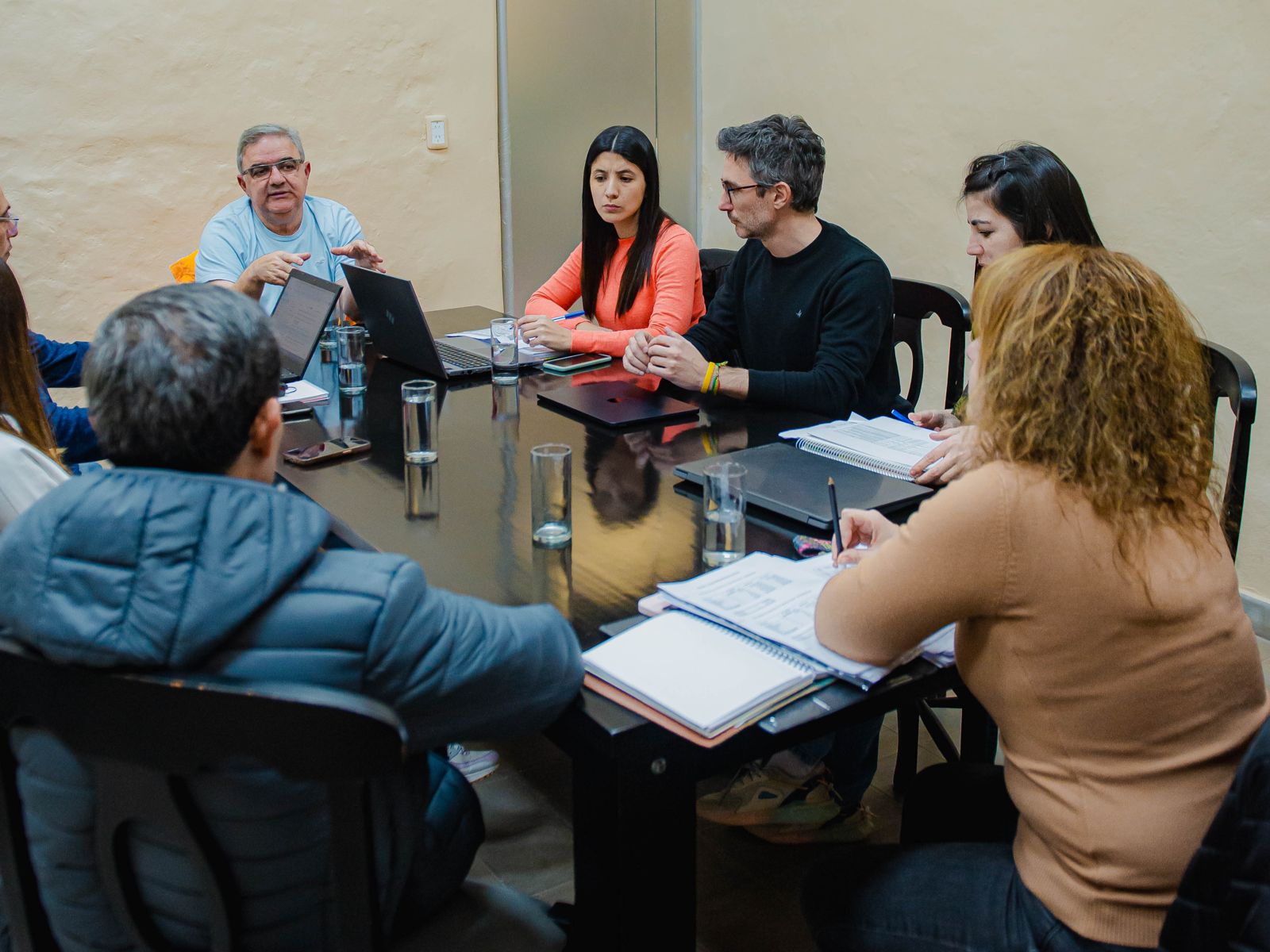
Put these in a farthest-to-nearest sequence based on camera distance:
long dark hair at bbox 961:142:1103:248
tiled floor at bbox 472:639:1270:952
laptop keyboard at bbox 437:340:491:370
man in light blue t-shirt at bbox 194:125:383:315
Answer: man in light blue t-shirt at bbox 194:125:383:315, laptop keyboard at bbox 437:340:491:370, long dark hair at bbox 961:142:1103:248, tiled floor at bbox 472:639:1270:952

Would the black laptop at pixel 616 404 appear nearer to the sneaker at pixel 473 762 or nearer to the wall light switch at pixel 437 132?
the sneaker at pixel 473 762

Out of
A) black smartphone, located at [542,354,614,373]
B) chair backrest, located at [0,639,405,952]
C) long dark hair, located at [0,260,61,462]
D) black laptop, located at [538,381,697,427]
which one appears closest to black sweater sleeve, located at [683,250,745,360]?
black smartphone, located at [542,354,614,373]

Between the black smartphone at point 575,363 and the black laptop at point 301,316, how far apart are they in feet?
1.77

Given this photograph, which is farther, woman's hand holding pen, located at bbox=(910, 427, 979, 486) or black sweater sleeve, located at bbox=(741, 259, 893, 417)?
black sweater sleeve, located at bbox=(741, 259, 893, 417)

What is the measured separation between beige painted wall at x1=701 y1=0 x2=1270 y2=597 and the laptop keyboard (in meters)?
1.71

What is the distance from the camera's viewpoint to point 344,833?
0.93 meters

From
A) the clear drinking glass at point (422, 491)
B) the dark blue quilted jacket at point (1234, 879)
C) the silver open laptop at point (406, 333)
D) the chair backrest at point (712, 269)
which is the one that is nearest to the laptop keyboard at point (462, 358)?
the silver open laptop at point (406, 333)

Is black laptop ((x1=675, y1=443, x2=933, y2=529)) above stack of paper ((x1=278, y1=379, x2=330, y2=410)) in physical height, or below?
below

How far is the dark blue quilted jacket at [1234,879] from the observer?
0.96 m

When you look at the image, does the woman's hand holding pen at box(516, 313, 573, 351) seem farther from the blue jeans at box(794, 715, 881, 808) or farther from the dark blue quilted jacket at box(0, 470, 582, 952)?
the dark blue quilted jacket at box(0, 470, 582, 952)

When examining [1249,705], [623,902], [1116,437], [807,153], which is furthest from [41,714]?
[807,153]

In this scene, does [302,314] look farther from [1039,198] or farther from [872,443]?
[1039,198]

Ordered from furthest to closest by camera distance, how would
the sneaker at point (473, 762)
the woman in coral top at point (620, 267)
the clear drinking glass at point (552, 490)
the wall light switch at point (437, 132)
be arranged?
the wall light switch at point (437, 132)
the woman in coral top at point (620, 267)
the sneaker at point (473, 762)
the clear drinking glass at point (552, 490)

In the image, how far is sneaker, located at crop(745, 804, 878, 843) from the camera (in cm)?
206
